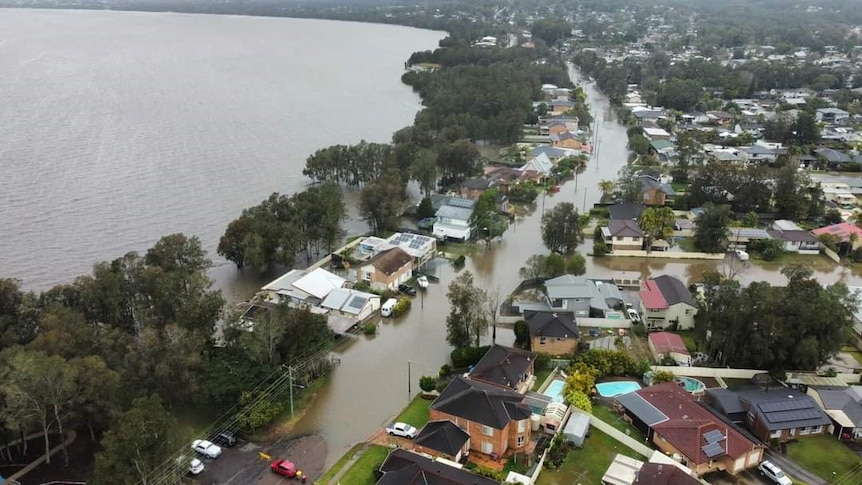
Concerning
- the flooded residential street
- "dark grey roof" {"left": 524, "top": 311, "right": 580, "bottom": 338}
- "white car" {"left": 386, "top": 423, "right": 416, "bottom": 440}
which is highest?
"dark grey roof" {"left": 524, "top": 311, "right": 580, "bottom": 338}

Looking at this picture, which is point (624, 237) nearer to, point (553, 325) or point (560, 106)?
point (553, 325)

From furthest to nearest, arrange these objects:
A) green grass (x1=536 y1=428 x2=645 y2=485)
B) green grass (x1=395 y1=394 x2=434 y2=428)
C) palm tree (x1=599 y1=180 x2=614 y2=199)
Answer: palm tree (x1=599 y1=180 x2=614 y2=199), green grass (x1=395 y1=394 x2=434 y2=428), green grass (x1=536 y1=428 x2=645 y2=485)

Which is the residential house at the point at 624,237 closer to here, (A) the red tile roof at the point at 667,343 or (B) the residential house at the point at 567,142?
(A) the red tile roof at the point at 667,343

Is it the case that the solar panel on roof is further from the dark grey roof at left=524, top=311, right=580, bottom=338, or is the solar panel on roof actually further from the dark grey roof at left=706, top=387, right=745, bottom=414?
the dark grey roof at left=524, top=311, right=580, bottom=338

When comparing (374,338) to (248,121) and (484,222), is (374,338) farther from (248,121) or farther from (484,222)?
(248,121)

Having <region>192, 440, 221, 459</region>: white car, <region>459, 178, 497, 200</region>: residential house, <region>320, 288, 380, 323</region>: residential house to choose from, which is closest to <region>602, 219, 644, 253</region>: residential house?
<region>459, 178, 497, 200</region>: residential house

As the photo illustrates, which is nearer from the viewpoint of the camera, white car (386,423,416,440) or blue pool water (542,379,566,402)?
white car (386,423,416,440)

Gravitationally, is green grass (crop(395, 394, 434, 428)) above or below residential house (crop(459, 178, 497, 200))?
below
